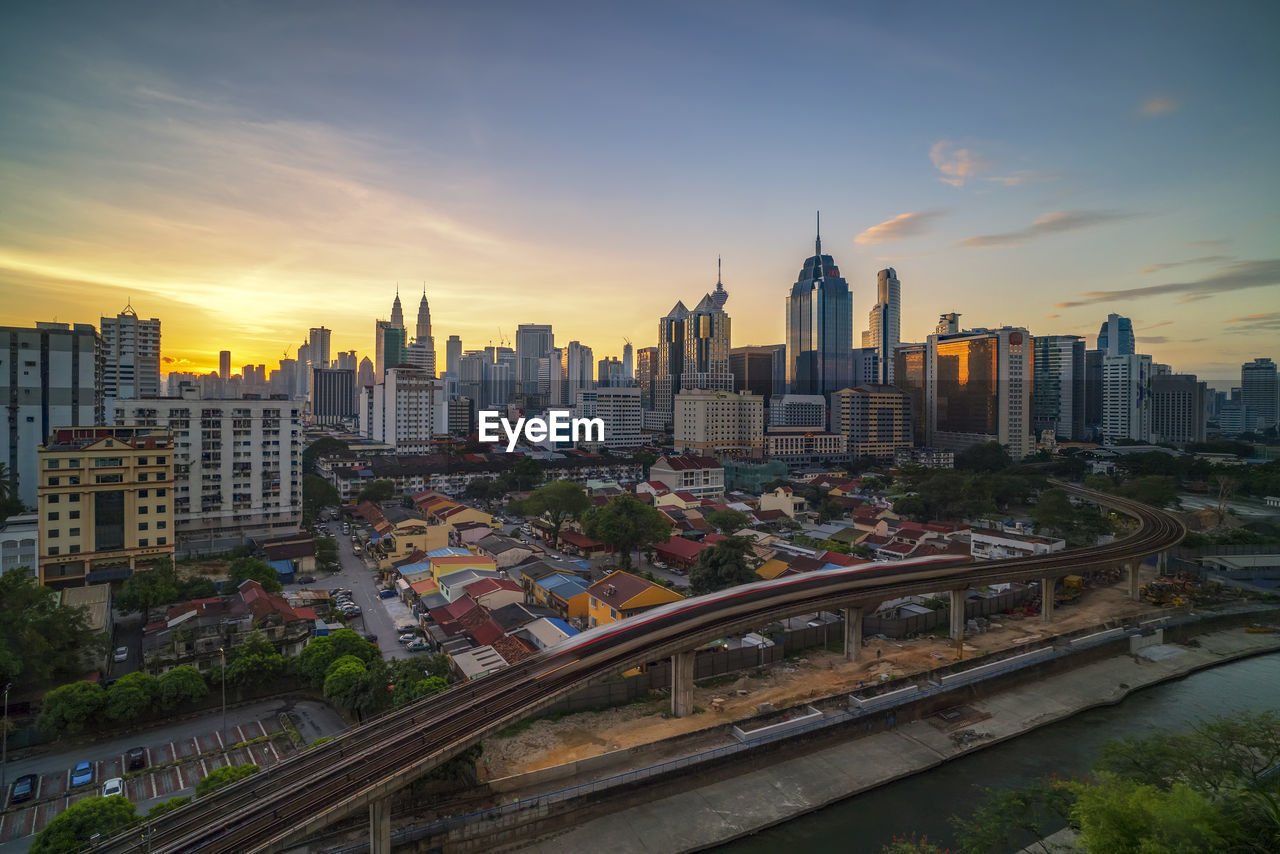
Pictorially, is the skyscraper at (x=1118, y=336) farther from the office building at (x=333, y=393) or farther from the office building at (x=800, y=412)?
the office building at (x=333, y=393)

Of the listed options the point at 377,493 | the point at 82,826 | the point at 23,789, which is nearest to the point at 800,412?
the point at 377,493

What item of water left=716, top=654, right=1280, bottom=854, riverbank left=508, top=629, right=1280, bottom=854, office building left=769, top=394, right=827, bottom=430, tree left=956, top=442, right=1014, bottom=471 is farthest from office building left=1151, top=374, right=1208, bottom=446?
riverbank left=508, top=629, right=1280, bottom=854

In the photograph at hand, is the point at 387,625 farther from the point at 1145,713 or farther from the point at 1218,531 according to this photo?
the point at 1218,531

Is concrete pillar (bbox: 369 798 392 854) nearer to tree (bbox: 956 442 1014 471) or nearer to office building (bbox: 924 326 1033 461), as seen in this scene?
tree (bbox: 956 442 1014 471)

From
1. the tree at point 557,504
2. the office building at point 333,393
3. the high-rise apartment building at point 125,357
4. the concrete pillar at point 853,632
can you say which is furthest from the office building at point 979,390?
the office building at point 333,393

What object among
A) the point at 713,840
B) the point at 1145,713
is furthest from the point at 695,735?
the point at 1145,713
